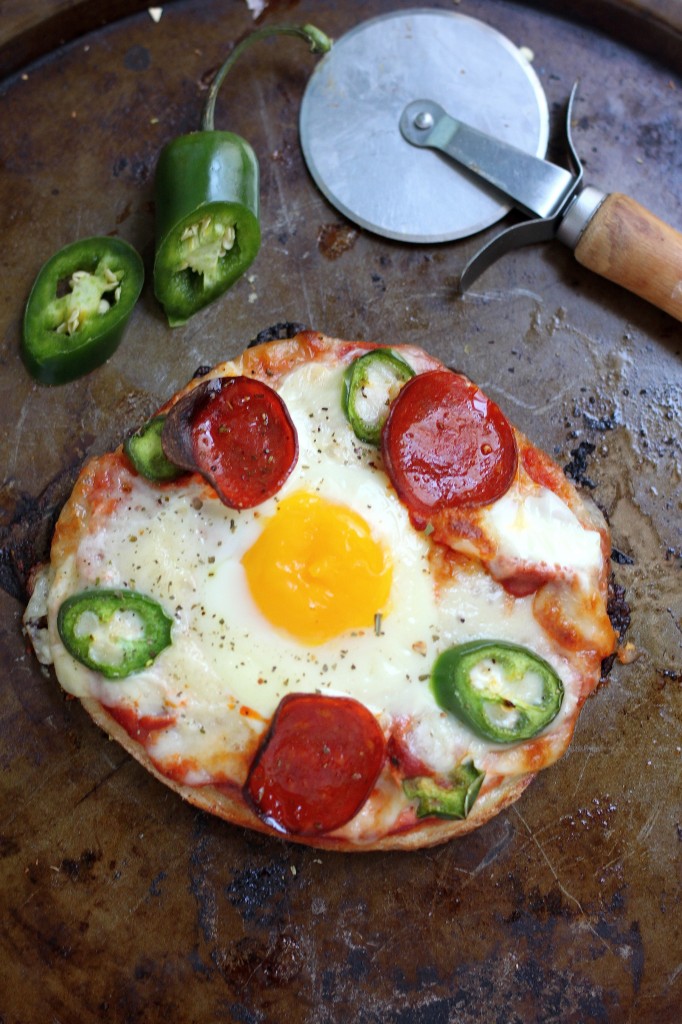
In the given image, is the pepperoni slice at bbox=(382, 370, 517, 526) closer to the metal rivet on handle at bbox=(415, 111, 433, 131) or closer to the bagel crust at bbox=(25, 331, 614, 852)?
the bagel crust at bbox=(25, 331, 614, 852)

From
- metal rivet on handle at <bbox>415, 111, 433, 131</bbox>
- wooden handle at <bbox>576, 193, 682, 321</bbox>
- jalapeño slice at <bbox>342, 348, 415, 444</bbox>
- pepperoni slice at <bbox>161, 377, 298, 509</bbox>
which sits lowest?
pepperoni slice at <bbox>161, 377, 298, 509</bbox>

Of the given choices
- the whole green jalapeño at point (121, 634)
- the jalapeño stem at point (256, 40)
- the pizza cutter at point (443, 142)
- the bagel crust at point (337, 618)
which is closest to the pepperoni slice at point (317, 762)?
the bagel crust at point (337, 618)

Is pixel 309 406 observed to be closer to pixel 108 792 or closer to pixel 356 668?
pixel 356 668

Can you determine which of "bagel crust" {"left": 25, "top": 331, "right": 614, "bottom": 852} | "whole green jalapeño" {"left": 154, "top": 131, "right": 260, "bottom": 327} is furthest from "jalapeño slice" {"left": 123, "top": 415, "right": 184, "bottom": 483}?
"whole green jalapeño" {"left": 154, "top": 131, "right": 260, "bottom": 327}

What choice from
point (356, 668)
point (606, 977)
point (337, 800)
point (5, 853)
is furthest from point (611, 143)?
point (5, 853)

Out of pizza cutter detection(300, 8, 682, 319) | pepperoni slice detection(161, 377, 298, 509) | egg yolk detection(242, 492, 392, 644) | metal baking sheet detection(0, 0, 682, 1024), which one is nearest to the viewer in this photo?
egg yolk detection(242, 492, 392, 644)

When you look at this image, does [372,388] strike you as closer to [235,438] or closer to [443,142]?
[235,438]

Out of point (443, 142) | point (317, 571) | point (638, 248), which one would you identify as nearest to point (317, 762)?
point (317, 571)
